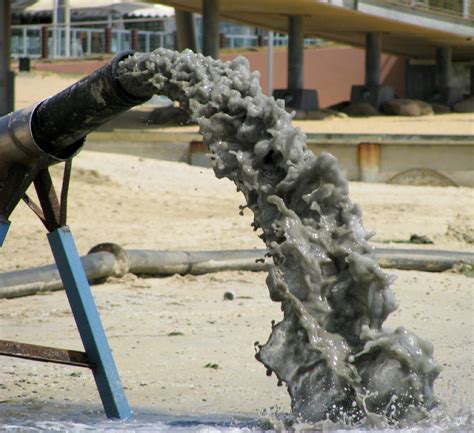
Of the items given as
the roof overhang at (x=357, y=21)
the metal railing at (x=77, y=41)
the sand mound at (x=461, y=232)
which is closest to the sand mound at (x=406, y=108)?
A: the roof overhang at (x=357, y=21)

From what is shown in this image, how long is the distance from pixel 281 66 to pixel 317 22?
5.95 metres

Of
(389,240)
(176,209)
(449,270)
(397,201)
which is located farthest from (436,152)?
(449,270)

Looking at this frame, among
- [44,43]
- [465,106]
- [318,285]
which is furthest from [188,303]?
[44,43]

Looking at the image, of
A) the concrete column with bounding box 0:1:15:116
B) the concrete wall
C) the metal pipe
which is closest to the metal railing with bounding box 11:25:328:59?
the concrete wall

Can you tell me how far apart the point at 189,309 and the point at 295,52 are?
17.0 meters

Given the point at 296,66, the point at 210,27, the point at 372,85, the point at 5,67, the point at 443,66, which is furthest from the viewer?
the point at 443,66

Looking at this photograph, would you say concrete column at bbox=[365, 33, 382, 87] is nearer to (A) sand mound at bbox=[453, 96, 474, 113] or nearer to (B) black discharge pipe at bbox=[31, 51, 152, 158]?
(A) sand mound at bbox=[453, 96, 474, 113]

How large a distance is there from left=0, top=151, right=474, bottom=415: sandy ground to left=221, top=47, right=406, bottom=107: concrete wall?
17.1m

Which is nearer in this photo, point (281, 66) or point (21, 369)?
point (21, 369)

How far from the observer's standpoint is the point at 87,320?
16.4ft

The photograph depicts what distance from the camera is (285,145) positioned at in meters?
4.20

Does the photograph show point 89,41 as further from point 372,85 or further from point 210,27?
point 210,27

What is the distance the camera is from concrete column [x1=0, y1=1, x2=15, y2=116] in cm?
2078

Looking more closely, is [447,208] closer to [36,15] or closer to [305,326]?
[305,326]
